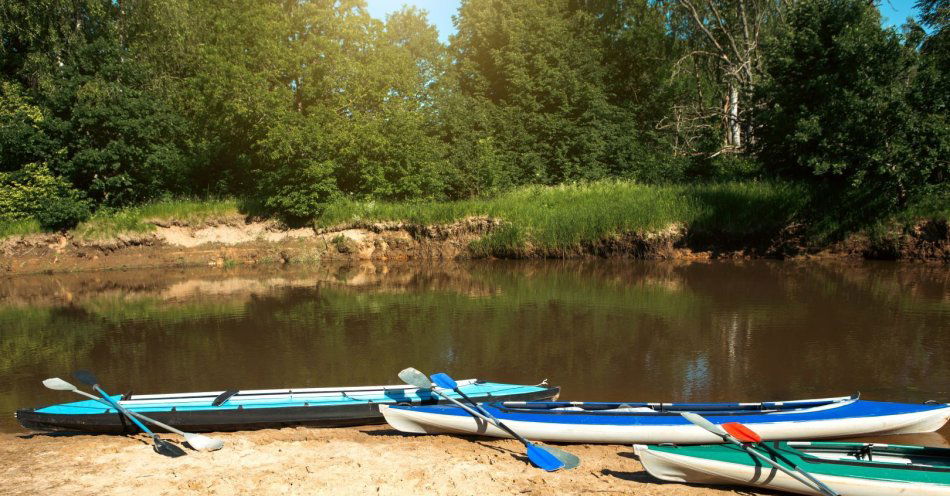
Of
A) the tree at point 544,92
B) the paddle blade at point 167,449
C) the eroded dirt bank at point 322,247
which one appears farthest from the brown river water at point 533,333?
the tree at point 544,92

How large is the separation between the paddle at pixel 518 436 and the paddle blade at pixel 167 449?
7.55 ft

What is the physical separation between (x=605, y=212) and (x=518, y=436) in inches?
648

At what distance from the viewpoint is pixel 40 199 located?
2286cm

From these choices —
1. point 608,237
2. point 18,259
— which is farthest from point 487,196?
point 18,259

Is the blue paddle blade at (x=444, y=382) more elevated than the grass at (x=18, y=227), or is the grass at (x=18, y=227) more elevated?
the grass at (x=18, y=227)

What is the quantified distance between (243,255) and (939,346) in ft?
70.5

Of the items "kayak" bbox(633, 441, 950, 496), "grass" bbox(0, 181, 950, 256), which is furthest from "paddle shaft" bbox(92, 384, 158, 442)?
"grass" bbox(0, 181, 950, 256)

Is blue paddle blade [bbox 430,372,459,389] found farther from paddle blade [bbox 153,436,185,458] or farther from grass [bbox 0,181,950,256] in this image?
grass [bbox 0,181,950,256]

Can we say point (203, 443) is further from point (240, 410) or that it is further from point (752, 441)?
point (752, 441)

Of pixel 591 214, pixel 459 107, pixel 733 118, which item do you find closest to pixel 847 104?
pixel 591 214

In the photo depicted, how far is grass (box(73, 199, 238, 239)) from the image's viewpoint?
2334 cm

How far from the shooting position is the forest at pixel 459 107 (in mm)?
18453

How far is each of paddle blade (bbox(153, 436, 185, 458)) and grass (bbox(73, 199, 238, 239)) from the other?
19704mm

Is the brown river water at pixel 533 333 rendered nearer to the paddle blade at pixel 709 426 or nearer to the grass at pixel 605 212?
the grass at pixel 605 212
